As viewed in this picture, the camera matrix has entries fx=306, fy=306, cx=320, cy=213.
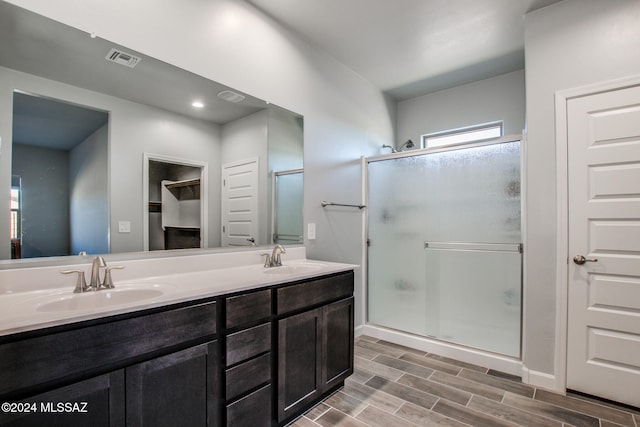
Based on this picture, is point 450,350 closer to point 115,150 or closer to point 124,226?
point 124,226

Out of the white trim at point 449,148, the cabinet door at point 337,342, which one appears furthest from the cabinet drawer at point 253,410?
the white trim at point 449,148

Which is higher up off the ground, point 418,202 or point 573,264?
point 418,202

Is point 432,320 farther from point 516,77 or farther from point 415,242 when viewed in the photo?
point 516,77

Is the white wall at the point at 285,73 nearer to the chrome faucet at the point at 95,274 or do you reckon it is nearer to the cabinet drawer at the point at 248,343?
the chrome faucet at the point at 95,274

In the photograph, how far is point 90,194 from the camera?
1.49m

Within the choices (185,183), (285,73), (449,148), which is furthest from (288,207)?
(449,148)

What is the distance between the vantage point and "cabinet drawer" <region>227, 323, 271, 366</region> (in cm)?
138

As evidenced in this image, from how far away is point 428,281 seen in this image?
287 centimetres

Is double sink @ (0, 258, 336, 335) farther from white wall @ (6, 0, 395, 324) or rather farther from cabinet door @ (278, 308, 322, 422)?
white wall @ (6, 0, 395, 324)

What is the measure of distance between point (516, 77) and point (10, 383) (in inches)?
165

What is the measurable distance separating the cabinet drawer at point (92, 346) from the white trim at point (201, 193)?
2.08ft

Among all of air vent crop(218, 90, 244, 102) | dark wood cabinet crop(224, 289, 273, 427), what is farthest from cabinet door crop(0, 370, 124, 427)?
air vent crop(218, 90, 244, 102)

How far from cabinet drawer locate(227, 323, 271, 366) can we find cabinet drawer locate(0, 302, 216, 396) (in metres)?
0.16

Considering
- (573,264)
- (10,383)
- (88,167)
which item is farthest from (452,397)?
(88,167)
